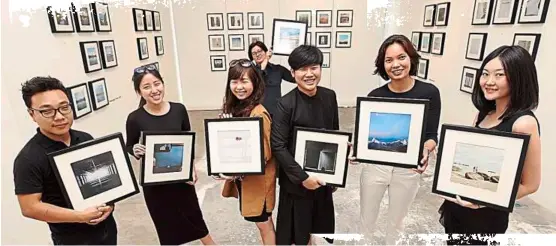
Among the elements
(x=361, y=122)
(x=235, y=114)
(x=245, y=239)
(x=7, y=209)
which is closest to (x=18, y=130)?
(x=7, y=209)

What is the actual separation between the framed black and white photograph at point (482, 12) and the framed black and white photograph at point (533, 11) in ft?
1.34

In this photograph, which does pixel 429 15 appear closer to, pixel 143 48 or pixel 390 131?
pixel 390 131

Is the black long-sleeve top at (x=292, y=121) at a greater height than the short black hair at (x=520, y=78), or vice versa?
the short black hair at (x=520, y=78)

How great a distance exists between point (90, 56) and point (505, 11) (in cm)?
381

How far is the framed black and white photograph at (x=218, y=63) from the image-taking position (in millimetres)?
5746

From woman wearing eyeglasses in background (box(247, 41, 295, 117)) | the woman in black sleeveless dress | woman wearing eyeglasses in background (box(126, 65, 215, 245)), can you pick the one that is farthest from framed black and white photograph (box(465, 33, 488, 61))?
woman wearing eyeglasses in background (box(126, 65, 215, 245))

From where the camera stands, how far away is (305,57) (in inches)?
52.0

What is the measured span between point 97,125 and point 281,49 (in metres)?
2.05

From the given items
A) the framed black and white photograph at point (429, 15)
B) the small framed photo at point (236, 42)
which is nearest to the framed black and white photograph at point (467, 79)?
the framed black and white photograph at point (429, 15)

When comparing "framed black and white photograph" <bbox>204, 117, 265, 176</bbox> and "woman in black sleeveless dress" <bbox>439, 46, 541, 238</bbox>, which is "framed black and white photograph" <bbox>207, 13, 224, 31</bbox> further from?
"woman in black sleeveless dress" <bbox>439, 46, 541, 238</bbox>

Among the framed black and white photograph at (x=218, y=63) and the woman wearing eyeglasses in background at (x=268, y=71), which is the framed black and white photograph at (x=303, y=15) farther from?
the woman wearing eyeglasses in background at (x=268, y=71)

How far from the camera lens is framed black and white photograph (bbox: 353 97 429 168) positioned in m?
1.30

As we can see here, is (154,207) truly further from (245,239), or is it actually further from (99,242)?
(245,239)

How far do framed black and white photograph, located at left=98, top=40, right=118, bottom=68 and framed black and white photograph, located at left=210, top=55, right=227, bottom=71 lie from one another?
8.23 feet
